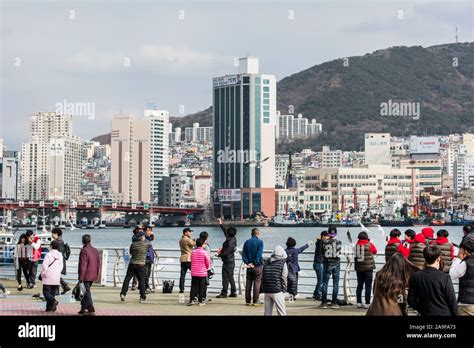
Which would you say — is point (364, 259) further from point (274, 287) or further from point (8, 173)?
point (8, 173)

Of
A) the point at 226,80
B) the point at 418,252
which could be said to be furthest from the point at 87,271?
the point at 226,80

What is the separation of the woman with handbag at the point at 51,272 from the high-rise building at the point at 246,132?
146m

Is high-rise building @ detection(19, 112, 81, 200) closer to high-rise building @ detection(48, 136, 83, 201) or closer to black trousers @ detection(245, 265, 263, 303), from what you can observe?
high-rise building @ detection(48, 136, 83, 201)

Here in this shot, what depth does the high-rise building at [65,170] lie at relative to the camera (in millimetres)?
178000

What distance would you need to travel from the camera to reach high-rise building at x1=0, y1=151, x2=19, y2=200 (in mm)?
121312

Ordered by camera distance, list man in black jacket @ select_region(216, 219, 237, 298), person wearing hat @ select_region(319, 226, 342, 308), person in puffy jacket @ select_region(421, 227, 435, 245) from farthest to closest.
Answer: man in black jacket @ select_region(216, 219, 237, 298) < person wearing hat @ select_region(319, 226, 342, 308) < person in puffy jacket @ select_region(421, 227, 435, 245)

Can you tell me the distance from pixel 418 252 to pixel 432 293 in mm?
5906

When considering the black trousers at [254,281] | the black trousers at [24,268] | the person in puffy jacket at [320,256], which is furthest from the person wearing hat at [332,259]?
the black trousers at [24,268]

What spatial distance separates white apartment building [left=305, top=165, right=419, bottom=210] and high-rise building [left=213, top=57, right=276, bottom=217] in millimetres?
11576

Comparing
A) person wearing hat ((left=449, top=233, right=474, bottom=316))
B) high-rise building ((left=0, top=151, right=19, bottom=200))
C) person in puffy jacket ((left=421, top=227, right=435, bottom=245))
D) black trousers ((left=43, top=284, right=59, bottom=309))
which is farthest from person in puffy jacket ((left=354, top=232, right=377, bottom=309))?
high-rise building ((left=0, top=151, right=19, bottom=200))

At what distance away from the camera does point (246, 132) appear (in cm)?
17388

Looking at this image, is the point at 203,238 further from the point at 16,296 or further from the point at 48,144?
the point at 48,144

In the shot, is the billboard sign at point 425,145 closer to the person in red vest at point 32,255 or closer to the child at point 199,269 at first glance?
the person in red vest at point 32,255
